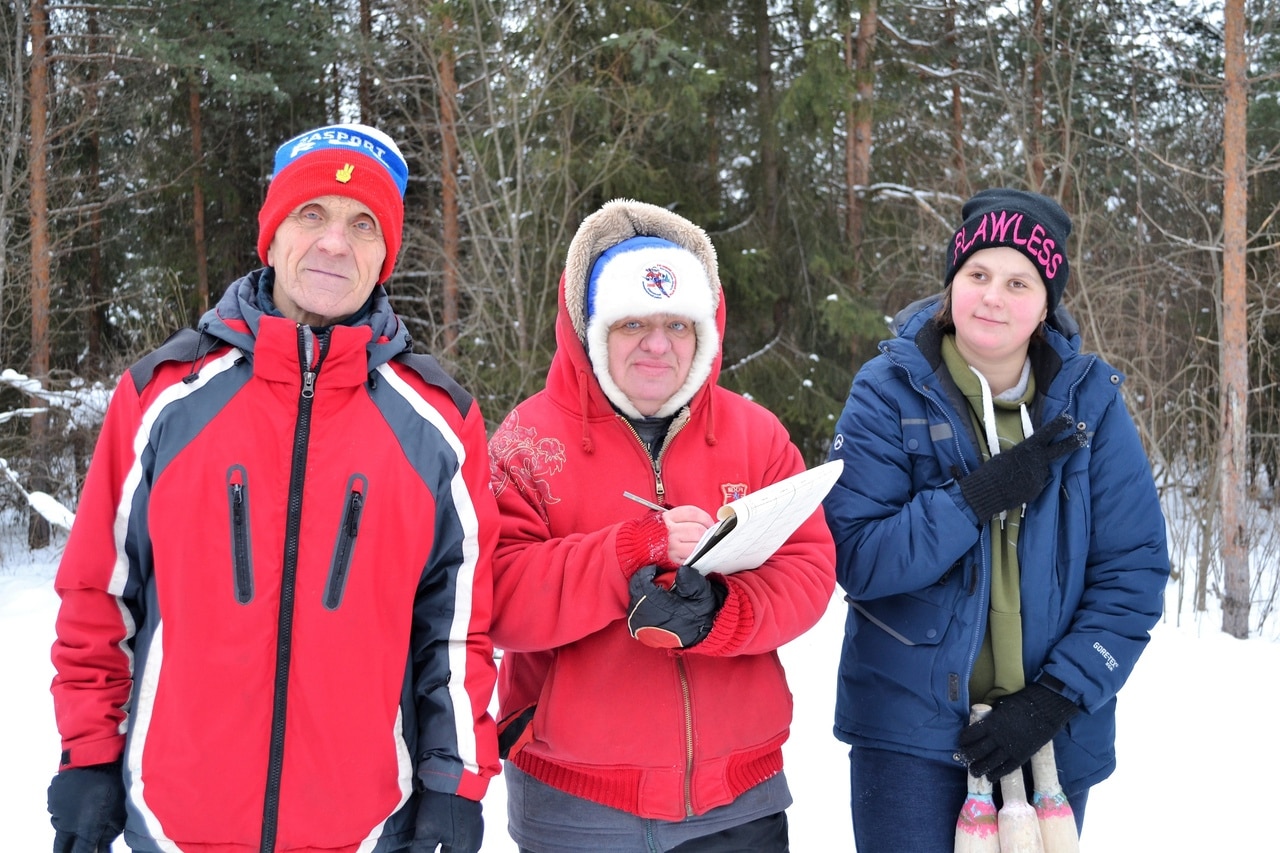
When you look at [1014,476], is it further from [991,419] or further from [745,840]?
[745,840]

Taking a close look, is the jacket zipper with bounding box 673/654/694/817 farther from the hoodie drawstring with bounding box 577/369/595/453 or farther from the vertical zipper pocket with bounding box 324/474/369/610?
the vertical zipper pocket with bounding box 324/474/369/610

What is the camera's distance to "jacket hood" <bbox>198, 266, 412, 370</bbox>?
1.89 m

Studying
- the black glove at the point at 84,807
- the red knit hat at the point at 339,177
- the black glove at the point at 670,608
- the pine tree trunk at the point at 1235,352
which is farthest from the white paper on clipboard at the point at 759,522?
the pine tree trunk at the point at 1235,352

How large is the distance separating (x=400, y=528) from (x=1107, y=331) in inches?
402

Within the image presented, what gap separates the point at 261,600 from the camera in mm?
1790

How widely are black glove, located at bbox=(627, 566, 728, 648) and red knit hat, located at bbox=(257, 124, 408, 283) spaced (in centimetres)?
87

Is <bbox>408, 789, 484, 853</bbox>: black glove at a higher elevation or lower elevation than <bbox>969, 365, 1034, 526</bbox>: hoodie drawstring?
lower

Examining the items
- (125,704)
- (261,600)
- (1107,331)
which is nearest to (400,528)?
(261,600)

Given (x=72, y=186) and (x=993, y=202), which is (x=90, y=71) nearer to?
(x=72, y=186)

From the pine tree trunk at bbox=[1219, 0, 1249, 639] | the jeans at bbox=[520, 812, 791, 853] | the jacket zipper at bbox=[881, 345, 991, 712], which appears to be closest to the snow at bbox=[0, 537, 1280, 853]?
the pine tree trunk at bbox=[1219, 0, 1249, 639]

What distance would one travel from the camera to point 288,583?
1.80 metres

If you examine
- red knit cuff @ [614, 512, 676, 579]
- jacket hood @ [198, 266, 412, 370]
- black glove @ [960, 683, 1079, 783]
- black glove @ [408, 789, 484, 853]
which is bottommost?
black glove @ [408, 789, 484, 853]

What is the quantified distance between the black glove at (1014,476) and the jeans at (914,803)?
1.95ft

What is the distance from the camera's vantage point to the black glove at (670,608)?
6.32 feet
